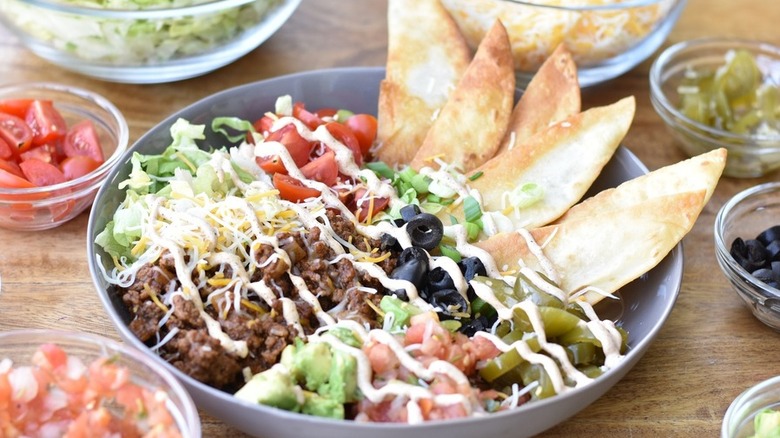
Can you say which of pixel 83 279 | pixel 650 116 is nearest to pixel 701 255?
pixel 650 116

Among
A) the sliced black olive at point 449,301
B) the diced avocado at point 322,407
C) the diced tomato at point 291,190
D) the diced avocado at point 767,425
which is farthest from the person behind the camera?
the diced tomato at point 291,190

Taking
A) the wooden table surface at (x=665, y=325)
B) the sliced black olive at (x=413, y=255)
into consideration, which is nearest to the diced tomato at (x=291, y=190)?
the sliced black olive at (x=413, y=255)

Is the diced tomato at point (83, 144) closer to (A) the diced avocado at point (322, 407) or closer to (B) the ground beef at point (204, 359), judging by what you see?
(B) the ground beef at point (204, 359)

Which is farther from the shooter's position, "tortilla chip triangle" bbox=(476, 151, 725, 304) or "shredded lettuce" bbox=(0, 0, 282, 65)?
"shredded lettuce" bbox=(0, 0, 282, 65)

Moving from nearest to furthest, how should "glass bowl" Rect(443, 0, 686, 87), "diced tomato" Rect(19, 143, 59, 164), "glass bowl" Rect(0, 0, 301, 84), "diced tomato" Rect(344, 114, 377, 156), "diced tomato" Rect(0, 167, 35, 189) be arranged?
"diced tomato" Rect(0, 167, 35, 189) < "diced tomato" Rect(19, 143, 59, 164) < "diced tomato" Rect(344, 114, 377, 156) < "glass bowl" Rect(0, 0, 301, 84) < "glass bowl" Rect(443, 0, 686, 87)

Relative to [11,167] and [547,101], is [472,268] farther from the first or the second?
[11,167]

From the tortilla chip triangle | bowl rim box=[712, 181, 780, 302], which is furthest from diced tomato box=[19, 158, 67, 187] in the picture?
bowl rim box=[712, 181, 780, 302]

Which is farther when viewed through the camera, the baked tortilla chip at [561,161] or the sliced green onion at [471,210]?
the baked tortilla chip at [561,161]

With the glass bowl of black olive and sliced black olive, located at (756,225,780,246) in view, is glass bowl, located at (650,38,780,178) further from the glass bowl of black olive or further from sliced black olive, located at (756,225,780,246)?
sliced black olive, located at (756,225,780,246)
